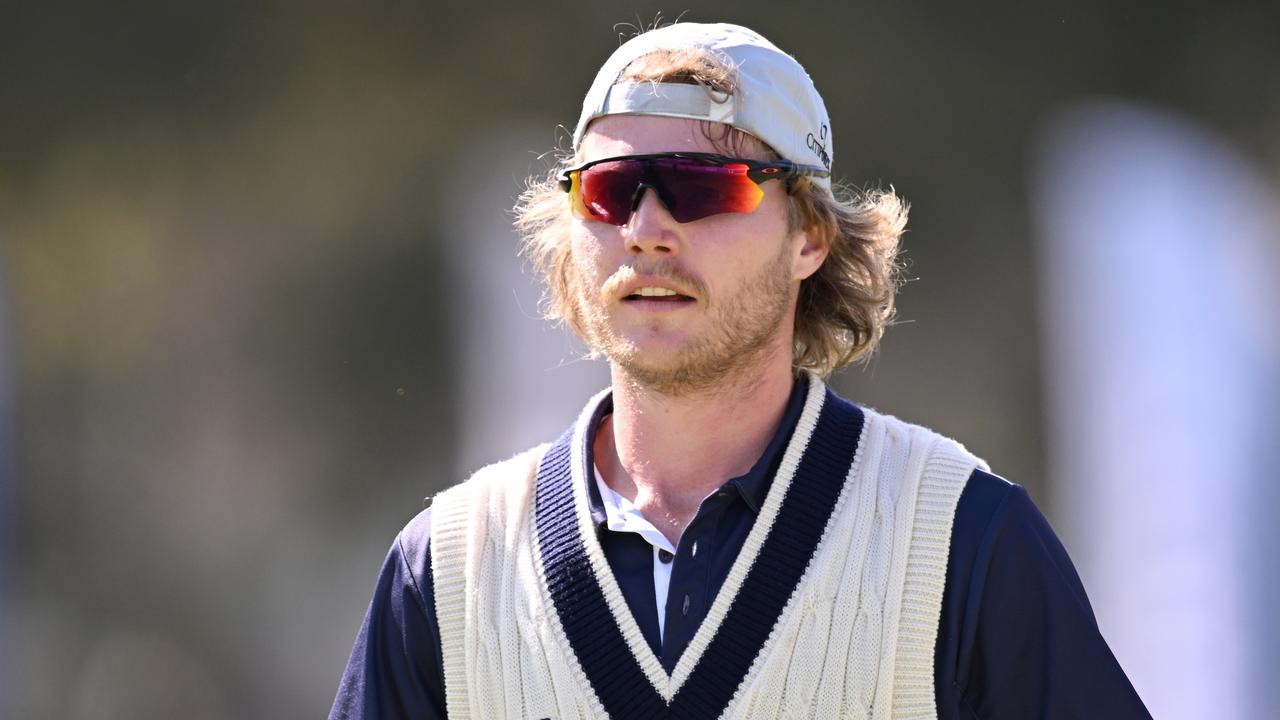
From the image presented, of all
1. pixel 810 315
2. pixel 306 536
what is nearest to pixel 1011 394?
pixel 810 315

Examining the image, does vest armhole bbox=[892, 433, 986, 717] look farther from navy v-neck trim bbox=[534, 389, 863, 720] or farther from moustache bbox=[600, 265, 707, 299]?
moustache bbox=[600, 265, 707, 299]

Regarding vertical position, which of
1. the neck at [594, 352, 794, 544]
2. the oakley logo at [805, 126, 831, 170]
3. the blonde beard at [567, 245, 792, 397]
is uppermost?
the oakley logo at [805, 126, 831, 170]

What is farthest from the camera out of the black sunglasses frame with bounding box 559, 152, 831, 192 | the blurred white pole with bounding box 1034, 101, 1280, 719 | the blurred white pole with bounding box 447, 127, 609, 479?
the blurred white pole with bounding box 447, 127, 609, 479

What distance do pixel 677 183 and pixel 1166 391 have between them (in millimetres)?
2273

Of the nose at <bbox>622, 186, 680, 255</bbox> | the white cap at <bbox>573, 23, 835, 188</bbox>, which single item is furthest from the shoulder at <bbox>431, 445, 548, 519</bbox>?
the white cap at <bbox>573, 23, 835, 188</bbox>

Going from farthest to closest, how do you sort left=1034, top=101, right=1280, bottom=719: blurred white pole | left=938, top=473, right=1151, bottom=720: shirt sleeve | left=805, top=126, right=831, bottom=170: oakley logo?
left=1034, top=101, right=1280, bottom=719: blurred white pole, left=805, top=126, right=831, bottom=170: oakley logo, left=938, top=473, right=1151, bottom=720: shirt sleeve

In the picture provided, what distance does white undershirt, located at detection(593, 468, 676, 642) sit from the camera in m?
2.00

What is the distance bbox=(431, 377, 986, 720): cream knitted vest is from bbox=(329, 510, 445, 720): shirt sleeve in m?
0.03

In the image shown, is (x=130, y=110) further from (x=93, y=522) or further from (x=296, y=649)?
(x=296, y=649)

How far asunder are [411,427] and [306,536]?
17.6 inches

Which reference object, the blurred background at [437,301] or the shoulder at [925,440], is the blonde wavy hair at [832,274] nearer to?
the shoulder at [925,440]

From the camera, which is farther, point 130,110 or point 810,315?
point 130,110

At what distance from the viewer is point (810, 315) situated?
243cm

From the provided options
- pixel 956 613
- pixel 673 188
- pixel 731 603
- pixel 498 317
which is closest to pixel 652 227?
pixel 673 188
